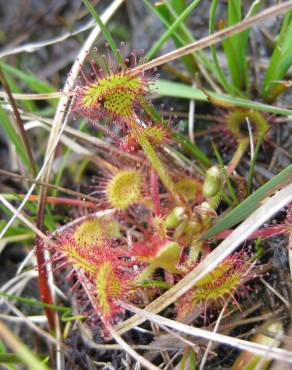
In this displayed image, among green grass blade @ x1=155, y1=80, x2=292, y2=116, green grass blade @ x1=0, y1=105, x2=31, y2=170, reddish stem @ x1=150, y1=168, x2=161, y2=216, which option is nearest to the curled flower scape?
reddish stem @ x1=150, y1=168, x2=161, y2=216

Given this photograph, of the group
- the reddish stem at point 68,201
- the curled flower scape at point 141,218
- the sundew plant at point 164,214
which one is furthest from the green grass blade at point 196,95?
the reddish stem at point 68,201

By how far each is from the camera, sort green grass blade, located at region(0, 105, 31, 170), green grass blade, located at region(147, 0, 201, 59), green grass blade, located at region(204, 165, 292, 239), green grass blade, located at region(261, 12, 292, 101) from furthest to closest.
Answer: green grass blade, located at region(0, 105, 31, 170) → green grass blade, located at region(261, 12, 292, 101) → green grass blade, located at region(147, 0, 201, 59) → green grass blade, located at region(204, 165, 292, 239)

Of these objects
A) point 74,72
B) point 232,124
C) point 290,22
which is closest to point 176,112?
point 232,124

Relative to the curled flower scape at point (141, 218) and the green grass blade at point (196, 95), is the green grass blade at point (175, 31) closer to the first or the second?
the green grass blade at point (196, 95)

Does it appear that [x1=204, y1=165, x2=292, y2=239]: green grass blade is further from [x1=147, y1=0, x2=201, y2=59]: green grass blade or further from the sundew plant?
[x1=147, y1=0, x2=201, y2=59]: green grass blade

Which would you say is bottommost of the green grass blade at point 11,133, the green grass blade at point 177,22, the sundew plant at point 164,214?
the sundew plant at point 164,214

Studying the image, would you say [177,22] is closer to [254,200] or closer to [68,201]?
[254,200]

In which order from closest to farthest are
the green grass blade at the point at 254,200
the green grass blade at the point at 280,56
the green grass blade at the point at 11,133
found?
the green grass blade at the point at 254,200, the green grass blade at the point at 280,56, the green grass blade at the point at 11,133
